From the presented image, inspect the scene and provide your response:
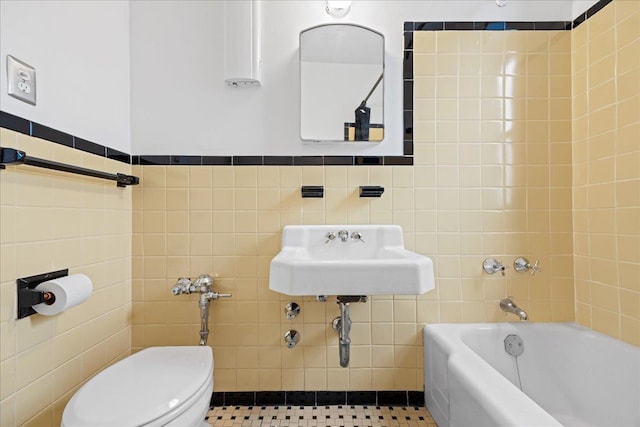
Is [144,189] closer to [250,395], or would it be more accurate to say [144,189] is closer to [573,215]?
[250,395]

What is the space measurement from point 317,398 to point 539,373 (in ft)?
3.21

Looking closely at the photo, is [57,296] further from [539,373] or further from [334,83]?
[539,373]

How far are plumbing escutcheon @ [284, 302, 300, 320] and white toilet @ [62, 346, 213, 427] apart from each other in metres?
0.39

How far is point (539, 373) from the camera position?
1.60 meters

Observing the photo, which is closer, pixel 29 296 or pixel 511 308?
pixel 29 296

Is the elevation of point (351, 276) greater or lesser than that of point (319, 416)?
greater

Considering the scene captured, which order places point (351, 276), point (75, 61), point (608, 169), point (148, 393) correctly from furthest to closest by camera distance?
point (608, 169) → point (75, 61) → point (351, 276) → point (148, 393)

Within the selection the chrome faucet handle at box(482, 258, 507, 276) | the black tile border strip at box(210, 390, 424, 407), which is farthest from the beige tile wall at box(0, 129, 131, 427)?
the chrome faucet handle at box(482, 258, 507, 276)

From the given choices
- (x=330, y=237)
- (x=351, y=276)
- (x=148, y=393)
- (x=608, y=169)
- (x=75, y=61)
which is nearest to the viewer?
(x=148, y=393)

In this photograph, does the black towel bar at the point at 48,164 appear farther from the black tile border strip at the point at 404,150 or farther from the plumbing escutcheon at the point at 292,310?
the plumbing escutcheon at the point at 292,310

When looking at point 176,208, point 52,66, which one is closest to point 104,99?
point 52,66

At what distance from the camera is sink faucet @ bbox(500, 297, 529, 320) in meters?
1.62

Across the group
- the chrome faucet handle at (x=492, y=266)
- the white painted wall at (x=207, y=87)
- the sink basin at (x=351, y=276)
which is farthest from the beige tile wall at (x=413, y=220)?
the sink basin at (x=351, y=276)

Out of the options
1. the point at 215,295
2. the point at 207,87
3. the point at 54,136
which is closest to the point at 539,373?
the point at 215,295
